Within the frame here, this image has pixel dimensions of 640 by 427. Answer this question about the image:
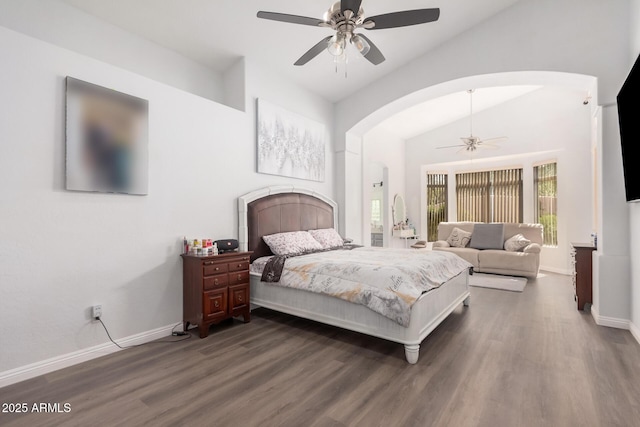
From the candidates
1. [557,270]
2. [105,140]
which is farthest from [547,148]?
[105,140]

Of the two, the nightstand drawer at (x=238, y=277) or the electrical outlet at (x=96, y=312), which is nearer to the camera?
the electrical outlet at (x=96, y=312)

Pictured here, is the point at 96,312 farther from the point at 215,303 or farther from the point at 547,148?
the point at 547,148

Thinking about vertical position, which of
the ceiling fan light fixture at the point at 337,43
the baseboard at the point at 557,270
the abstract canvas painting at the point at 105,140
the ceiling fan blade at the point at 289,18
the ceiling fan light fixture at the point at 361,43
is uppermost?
the ceiling fan blade at the point at 289,18

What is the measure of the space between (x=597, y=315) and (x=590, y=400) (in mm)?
1825

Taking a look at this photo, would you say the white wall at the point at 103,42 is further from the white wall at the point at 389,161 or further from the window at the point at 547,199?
the window at the point at 547,199

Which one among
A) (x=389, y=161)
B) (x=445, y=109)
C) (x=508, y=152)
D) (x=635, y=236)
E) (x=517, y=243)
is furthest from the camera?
(x=389, y=161)

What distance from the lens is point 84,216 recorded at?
8.27 feet

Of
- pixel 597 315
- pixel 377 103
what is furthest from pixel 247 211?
pixel 597 315

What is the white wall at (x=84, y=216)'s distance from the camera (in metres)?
2.19

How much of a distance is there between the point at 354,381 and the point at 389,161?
6.24m

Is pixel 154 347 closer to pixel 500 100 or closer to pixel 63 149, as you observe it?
pixel 63 149

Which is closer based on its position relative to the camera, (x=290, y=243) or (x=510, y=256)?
(x=290, y=243)

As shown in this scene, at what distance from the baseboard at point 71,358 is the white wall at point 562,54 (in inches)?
180

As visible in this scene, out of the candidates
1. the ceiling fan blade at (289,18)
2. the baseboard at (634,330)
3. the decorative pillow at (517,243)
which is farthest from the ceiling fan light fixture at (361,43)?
the decorative pillow at (517,243)
